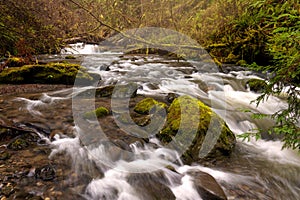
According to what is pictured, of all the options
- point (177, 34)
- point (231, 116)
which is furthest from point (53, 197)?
point (177, 34)

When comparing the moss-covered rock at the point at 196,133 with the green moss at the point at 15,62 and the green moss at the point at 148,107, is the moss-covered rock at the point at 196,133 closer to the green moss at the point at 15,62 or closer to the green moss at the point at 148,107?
the green moss at the point at 148,107

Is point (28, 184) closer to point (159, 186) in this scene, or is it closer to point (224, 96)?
point (159, 186)

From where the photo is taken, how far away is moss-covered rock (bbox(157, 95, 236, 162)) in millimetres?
4270

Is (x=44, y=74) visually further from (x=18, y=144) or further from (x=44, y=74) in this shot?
(x=18, y=144)

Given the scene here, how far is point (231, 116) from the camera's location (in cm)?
633

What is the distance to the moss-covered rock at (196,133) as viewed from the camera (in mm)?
4270

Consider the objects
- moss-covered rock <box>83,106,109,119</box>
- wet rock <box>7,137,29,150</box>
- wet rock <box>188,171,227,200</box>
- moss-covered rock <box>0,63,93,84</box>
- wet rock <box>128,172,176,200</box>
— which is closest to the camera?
wet rock <box>188,171,227,200</box>

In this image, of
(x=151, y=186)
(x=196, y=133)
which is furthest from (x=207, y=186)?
(x=196, y=133)

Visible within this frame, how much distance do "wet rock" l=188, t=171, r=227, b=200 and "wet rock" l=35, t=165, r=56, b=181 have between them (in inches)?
87.4

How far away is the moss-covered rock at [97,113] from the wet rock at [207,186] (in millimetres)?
2864

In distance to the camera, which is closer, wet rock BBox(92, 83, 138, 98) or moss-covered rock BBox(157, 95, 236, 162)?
moss-covered rock BBox(157, 95, 236, 162)

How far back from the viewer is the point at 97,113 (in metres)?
5.60

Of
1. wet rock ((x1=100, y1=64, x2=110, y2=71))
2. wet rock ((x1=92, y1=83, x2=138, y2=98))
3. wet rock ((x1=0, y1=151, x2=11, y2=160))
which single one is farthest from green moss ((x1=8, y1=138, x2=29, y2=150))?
wet rock ((x1=100, y1=64, x2=110, y2=71))

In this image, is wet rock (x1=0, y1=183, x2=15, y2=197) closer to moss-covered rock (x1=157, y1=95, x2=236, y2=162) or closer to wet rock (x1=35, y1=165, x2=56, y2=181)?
wet rock (x1=35, y1=165, x2=56, y2=181)
